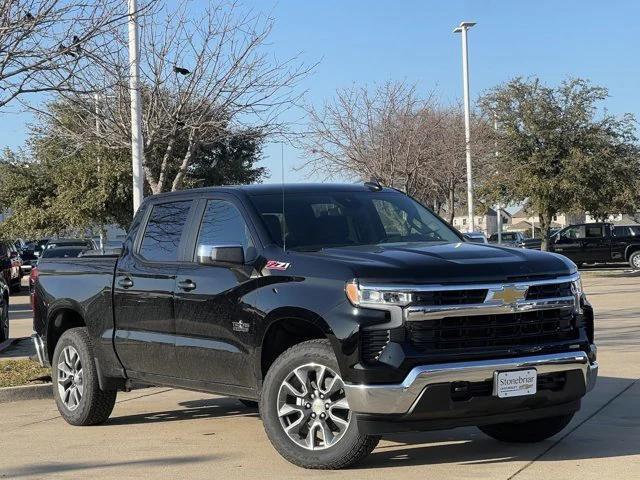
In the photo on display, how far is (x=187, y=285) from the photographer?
7574mm

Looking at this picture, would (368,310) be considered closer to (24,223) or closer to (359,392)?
(359,392)

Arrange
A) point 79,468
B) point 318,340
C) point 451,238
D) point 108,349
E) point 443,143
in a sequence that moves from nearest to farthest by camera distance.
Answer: point 318,340 < point 79,468 < point 451,238 < point 108,349 < point 443,143

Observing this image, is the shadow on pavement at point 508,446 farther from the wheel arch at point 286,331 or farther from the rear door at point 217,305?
the rear door at point 217,305

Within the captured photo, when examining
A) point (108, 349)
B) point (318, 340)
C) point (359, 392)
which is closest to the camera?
point (359, 392)

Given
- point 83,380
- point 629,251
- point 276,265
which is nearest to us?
point 276,265

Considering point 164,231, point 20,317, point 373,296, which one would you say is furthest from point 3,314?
point 373,296

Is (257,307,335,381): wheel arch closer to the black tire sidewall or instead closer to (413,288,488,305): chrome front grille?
(413,288,488,305): chrome front grille

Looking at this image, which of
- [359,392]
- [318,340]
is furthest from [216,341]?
[359,392]

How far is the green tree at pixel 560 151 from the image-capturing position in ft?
109

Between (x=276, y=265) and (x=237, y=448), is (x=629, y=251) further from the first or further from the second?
(x=276, y=265)

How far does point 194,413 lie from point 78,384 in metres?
1.14

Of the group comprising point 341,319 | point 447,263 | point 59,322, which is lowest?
point 59,322

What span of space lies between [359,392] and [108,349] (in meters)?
3.01

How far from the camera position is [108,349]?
841 cm
